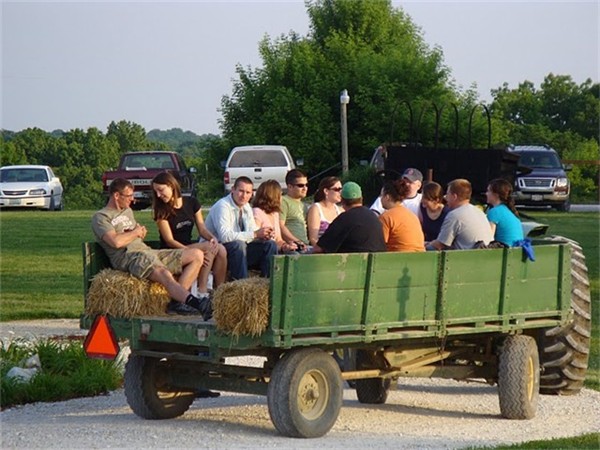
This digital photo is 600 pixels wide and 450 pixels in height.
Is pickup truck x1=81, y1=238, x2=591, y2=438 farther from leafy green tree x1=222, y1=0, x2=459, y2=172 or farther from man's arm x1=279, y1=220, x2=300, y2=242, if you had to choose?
leafy green tree x1=222, y1=0, x2=459, y2=172

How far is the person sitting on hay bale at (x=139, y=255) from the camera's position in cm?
1198

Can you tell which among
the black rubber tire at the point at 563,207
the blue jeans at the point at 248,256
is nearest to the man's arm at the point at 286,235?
the blue jeans at the point at 248,256

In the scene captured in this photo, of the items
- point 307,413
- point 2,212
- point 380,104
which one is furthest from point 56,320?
point 380,104

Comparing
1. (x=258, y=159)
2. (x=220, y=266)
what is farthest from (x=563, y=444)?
(x=258, y=159)

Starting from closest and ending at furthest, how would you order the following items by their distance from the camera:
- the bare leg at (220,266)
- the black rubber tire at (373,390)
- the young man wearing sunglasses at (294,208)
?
the bare leg at (220,266), the black rubber tire at (373,390), the young man wearing sunglasses at (294,208)

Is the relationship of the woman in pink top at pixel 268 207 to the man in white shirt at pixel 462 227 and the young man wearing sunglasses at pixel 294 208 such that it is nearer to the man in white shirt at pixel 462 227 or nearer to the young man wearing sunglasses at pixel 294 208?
the young man wearing sunglasses at pixel 294 208

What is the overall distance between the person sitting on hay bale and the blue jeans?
1.28ft

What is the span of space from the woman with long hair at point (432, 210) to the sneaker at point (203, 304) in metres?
3.10

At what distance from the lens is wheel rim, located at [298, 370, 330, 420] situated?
11.2 m

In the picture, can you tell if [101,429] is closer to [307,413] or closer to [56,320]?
[307,413]

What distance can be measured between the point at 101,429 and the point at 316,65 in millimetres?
50004

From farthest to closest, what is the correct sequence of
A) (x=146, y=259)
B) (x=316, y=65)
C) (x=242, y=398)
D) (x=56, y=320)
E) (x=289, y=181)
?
(x=316, y=65) → (x=56, y=320) → (x=289, y=181) → (x=242, y=398) → (x=146, y=259)

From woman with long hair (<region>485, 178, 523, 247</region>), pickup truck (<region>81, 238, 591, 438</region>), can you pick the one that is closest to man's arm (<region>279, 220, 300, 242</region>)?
pickup truck (<region>81, 238, 591, 438</region>)

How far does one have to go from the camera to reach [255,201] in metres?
14.1
